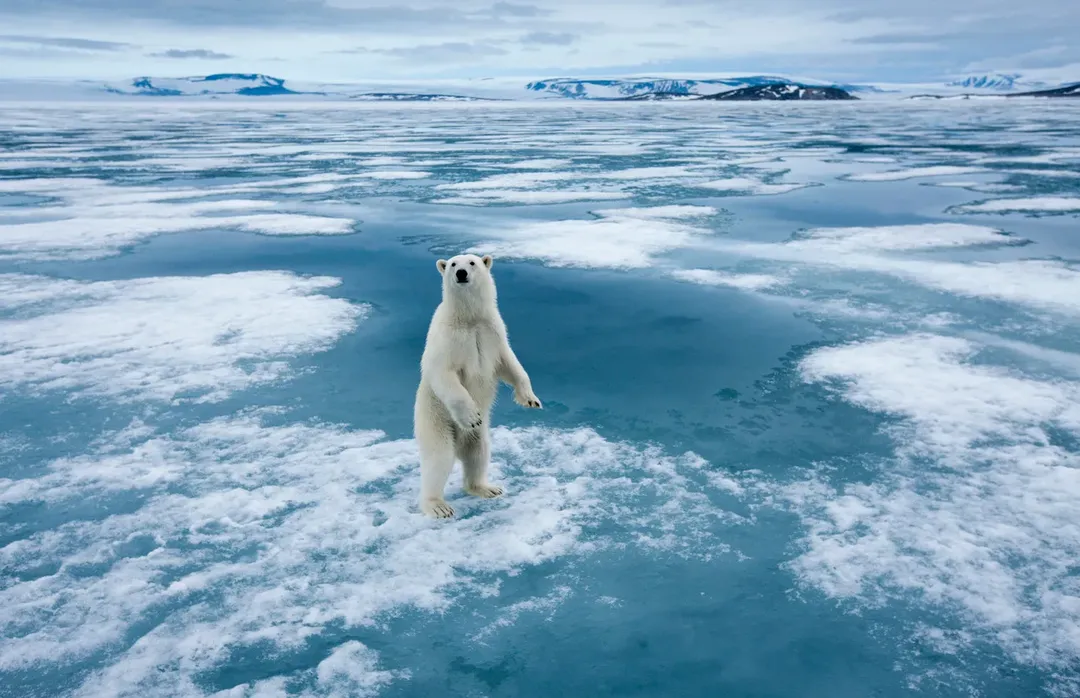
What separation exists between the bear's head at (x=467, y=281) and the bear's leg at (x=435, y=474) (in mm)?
678

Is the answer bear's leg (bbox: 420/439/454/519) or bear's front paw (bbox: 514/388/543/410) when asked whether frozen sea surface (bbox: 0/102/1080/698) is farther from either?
bear's front paw (bbox: 514/388/543/410)

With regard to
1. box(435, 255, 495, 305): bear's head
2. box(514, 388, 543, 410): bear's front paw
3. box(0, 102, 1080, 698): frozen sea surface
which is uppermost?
box(435, 255, 495, 305): bear's head

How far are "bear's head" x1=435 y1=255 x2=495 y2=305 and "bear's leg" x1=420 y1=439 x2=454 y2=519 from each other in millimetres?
678

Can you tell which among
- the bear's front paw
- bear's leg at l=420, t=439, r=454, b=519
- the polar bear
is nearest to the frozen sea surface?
bear's leg at l=420, t=439, r=454, b=519

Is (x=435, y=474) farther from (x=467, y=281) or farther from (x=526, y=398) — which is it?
(x=467, y=281)

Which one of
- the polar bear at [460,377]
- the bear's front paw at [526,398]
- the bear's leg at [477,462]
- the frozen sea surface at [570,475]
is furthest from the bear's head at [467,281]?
the frozen sea surface at [570,475]

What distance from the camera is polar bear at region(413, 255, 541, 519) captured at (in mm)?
3447

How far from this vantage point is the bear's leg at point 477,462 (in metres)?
3.73

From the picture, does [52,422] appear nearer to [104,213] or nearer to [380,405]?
[380,405]

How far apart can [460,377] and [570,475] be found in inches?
32.2

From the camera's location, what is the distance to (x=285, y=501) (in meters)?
3.71

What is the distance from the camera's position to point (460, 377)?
11.9 ft

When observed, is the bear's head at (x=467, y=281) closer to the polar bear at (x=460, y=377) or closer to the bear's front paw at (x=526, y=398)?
the polar bear at (x=460, y=377)

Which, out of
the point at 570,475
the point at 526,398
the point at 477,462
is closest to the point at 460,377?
the point at 526,398
